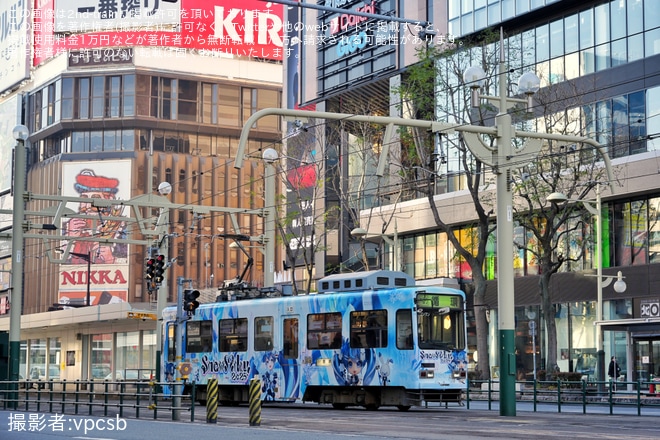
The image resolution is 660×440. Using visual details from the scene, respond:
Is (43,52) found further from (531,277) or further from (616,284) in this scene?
(616,284)

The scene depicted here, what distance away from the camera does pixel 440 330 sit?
29.8m

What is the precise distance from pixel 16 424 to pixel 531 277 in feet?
108

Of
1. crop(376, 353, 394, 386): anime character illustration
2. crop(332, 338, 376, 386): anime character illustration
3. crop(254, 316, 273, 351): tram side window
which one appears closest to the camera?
crop(376, 353, 394, 386): anime character illustration

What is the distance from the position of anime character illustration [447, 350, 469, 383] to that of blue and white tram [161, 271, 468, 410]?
0.03m

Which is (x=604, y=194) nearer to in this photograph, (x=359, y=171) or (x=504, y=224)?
(x=359, y=171)

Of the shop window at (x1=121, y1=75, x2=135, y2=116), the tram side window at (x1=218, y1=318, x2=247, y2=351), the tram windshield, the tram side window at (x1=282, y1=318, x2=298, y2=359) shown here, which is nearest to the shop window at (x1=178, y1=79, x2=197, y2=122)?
the shop window at (x1=121, y1=75, x2=135, y2=116)

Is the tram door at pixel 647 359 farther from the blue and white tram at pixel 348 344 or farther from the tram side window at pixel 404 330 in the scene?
the tram side window at pixel 404 330

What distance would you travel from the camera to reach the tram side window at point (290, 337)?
32.3 meters

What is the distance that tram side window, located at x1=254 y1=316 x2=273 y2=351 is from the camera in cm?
3309

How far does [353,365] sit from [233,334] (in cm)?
536

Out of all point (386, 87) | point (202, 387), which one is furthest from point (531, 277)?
point (202, 387)

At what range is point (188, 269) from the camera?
339 feet

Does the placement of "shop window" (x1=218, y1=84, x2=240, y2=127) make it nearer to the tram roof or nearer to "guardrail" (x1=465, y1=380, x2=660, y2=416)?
"guardrail" (x1=465, y1=380, x2=660, y2=416)

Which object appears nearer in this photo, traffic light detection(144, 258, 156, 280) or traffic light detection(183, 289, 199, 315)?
traffic light detection(183, 289, 199, 315)
